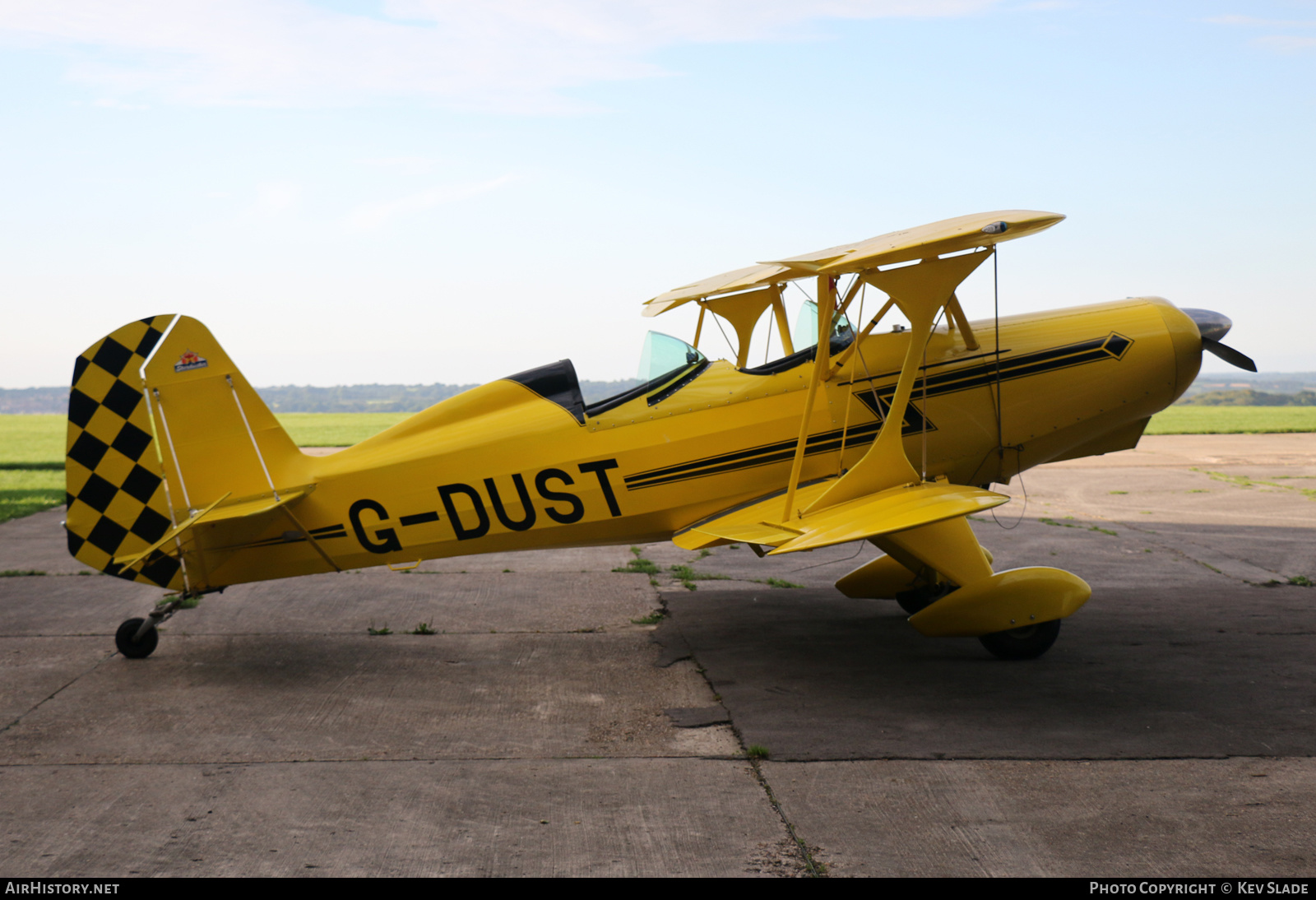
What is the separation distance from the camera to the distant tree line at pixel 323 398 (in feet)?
296

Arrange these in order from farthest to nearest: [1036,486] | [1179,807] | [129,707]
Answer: [1036,486] → [129,707] → [1179,807]

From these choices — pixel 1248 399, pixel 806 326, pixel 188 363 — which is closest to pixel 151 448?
pixel 188 363

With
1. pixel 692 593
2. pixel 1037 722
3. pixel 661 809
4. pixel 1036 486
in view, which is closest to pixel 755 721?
pixel 661 809

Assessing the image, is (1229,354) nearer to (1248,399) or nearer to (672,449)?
(672,449)

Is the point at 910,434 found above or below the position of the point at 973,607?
above

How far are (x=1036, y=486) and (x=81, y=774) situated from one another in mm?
14954

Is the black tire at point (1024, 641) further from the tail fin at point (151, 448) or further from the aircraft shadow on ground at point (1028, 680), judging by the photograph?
the tail fin at point (151, 448)

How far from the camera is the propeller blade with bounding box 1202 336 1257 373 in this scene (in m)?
6.52

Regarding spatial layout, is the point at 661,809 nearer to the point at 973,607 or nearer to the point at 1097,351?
the point at 973,607

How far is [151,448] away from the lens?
19.6 ft

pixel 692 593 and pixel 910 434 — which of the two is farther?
pixel 692 593

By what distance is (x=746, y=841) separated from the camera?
12.0 feet

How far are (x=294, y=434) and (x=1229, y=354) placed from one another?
3794 cm
